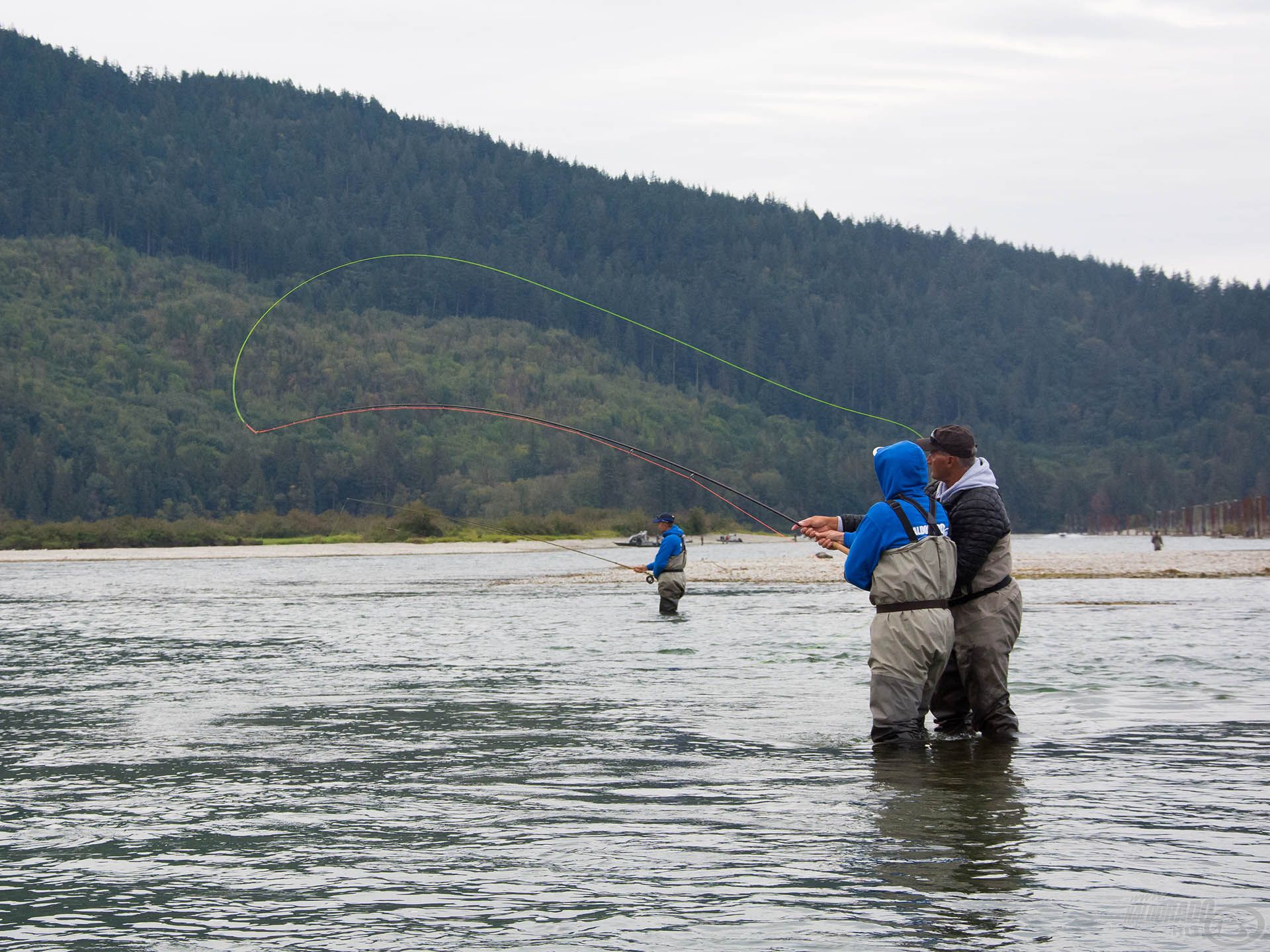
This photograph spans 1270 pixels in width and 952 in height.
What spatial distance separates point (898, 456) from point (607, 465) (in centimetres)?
14869

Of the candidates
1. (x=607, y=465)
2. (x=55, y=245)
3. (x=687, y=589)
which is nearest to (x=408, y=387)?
(x=607, y=465)

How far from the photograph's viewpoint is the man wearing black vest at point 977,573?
9227 mm

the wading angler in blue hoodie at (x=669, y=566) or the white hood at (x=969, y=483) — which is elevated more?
the white hood at (x=969, y=483)

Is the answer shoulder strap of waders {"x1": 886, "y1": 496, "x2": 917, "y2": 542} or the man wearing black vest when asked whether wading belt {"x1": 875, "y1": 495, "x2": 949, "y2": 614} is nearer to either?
shoulder strap of waders {"x1": 886, "y1": 496, "x2": 917, "y2": 542}

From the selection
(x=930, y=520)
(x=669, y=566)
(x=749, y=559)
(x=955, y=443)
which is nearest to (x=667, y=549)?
(x=669, y=566)

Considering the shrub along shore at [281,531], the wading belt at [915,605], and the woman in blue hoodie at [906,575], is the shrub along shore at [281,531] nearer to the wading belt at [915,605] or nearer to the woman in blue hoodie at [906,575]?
the woman in blue hoodie at [906,575]

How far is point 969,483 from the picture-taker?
941cm

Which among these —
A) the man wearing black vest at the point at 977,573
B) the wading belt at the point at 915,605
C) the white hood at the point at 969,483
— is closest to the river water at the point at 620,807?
the man wearing black vest at the point at 977,573

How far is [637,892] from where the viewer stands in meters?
6.07

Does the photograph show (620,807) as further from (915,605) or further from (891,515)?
(891,515)

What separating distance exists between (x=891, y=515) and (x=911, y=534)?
16cm

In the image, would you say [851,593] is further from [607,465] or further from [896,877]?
[607,465]

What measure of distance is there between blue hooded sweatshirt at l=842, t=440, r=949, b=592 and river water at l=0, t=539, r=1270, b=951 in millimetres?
1153

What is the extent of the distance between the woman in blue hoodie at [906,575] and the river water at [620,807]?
527mm
